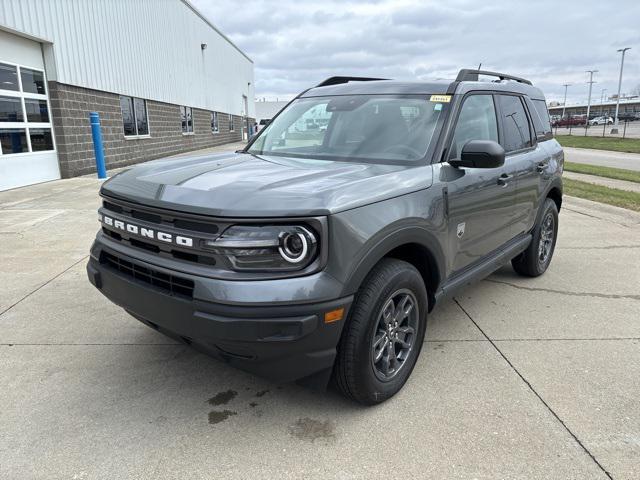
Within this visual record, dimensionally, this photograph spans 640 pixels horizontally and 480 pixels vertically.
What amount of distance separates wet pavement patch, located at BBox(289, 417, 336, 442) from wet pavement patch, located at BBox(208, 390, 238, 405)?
1.51 ft

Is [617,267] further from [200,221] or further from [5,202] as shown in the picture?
[5,202]

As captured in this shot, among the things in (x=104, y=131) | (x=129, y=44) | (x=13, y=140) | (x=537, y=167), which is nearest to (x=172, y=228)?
(x=537, y=167)

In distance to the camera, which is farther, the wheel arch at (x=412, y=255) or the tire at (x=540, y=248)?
the tire at (x=540, y=248)

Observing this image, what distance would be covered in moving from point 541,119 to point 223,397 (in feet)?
13.5

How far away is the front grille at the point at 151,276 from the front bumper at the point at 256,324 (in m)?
0.02

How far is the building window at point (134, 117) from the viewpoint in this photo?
15.9 meters

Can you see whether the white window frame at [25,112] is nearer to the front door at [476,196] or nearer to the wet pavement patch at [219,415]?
the wet pavement patch at [219,415]

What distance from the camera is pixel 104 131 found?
46.4 feet

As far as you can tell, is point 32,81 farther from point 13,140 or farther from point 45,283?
point 45,283

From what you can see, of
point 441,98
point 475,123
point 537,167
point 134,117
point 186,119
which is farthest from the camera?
point 186,119

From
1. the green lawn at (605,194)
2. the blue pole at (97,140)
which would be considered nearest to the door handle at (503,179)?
the green lawn at (605,194)

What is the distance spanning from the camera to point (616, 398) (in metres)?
2.93

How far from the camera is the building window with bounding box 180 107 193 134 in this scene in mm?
22589

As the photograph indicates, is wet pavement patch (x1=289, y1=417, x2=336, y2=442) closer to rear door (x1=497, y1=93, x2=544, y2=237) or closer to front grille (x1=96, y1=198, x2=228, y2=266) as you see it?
front grille (x1=96, y1=198, x2=228, y2=266)
